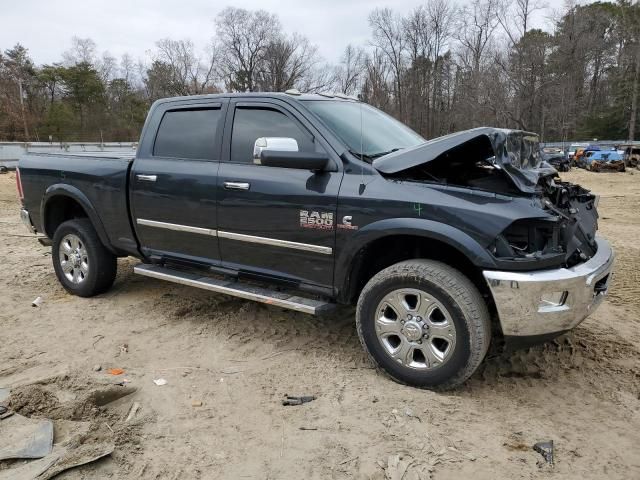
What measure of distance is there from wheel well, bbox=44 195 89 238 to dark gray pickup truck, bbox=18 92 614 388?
23.1 inches

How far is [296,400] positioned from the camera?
326 centimetres

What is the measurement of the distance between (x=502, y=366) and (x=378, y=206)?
1526mm

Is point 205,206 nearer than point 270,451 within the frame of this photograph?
No

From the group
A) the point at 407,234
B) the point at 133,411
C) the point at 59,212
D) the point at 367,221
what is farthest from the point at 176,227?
the point at 407,234

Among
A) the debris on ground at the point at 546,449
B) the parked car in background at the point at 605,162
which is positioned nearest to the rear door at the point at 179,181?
the debris on ground at the point at 546,449

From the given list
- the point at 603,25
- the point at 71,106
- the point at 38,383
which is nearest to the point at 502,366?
the point at 38,383

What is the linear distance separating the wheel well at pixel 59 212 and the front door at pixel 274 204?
7.16 feet

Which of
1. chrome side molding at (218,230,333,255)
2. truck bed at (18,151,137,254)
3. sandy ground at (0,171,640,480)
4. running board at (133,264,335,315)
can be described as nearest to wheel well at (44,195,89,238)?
truck bed at (18,151,137,254)

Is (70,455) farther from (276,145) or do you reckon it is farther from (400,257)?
(400,257)

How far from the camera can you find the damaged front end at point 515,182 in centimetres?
305

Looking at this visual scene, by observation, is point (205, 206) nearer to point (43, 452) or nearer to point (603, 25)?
point (43, 452)

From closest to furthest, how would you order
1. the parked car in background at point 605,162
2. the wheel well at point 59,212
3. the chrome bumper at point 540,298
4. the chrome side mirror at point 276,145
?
the chrome bumper at point 540,298
the chrome side mirror at point 276,145
the wheel well at point 59,212
the parked car in background at point 605,162

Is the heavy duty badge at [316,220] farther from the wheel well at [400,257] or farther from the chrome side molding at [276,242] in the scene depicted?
the wheel well at [400,257]

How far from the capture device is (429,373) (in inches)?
129
